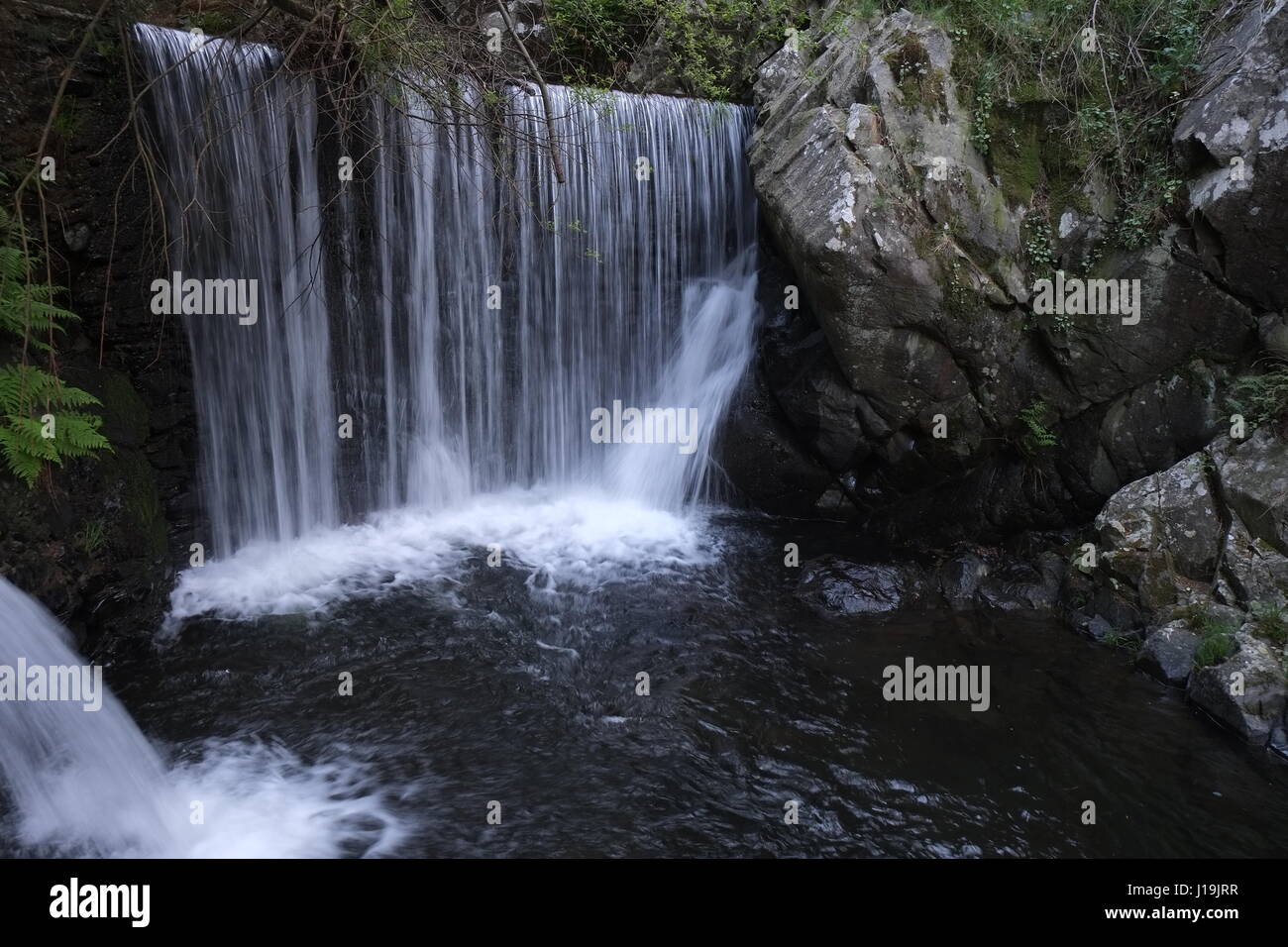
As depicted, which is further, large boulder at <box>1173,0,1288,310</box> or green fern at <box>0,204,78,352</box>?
large boulder at <box>1173,0,1288,310</box>

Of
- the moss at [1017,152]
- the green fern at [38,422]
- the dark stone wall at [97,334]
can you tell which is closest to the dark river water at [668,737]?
the dark stone wall at [97,334]

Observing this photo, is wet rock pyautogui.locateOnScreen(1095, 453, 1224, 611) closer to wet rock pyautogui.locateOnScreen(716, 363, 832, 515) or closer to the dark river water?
the dark river water

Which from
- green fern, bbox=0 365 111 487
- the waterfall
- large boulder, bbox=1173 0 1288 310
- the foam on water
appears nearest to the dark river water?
the foam on water

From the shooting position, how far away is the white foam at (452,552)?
616cm

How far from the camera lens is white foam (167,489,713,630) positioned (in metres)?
6.16

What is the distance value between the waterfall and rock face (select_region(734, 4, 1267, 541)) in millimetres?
1266

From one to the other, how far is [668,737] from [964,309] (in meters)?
4.08

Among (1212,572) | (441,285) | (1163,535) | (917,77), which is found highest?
(917,77)

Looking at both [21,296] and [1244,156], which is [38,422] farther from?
[1244,156]

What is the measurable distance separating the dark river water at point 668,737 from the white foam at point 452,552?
26 centimetres

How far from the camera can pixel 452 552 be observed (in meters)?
7.05

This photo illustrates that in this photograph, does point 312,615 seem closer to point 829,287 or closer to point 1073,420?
point 829,287

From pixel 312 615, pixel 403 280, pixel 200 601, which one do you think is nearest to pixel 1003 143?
pixel 403 280

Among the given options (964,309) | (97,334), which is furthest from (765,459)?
(97,334)
